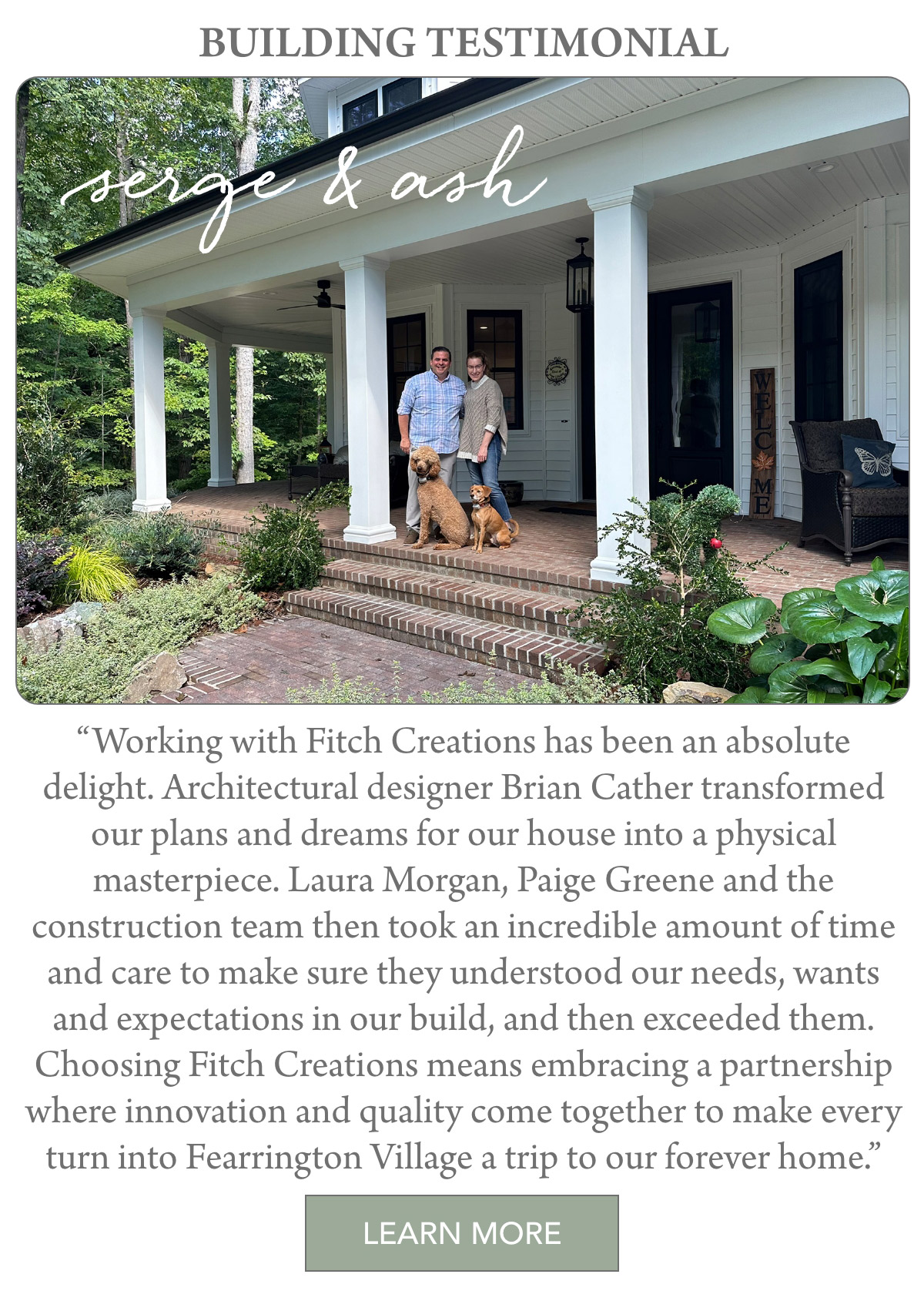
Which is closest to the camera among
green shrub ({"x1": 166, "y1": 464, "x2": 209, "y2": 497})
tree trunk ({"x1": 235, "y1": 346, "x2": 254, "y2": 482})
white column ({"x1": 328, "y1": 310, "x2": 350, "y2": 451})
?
white column ({"x1": 328, "y1": 310, "x2": 350, "y2": 451})

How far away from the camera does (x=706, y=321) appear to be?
8.47 meters

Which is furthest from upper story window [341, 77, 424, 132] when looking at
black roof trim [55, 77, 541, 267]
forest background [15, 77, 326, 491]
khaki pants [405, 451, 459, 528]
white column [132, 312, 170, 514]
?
khaki pants [405, 451, 459, 528]

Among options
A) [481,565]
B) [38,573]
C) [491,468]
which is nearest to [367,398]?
[491,468]

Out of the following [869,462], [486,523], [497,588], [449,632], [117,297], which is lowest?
[449,632]

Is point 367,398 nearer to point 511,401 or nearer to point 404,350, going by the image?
point 511,401

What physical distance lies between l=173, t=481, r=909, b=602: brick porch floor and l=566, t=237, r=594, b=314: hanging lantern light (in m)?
1.96

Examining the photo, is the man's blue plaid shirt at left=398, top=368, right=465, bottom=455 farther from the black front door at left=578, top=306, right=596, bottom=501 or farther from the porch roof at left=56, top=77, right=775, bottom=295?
the black front door at left=578, top=306, right=596, bottom=501

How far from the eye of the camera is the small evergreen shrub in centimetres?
641

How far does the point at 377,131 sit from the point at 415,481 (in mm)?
2375
